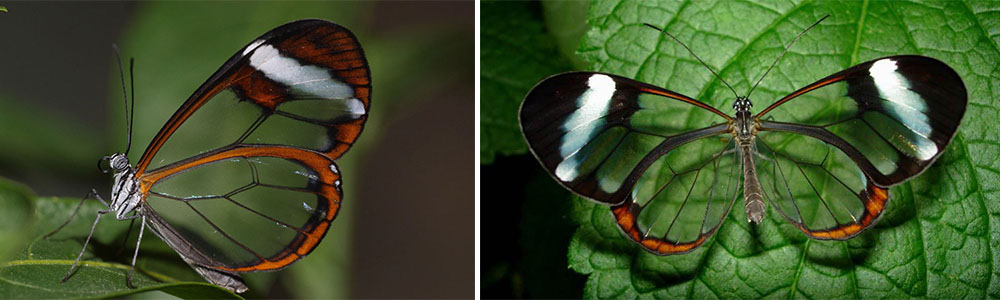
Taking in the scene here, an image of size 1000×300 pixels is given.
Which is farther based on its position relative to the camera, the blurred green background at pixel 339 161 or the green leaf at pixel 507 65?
the green leaf at pixel 507 65

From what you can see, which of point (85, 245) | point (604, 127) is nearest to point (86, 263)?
point (85, 245)

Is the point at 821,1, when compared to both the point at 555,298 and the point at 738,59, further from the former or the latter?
the point at 555,298

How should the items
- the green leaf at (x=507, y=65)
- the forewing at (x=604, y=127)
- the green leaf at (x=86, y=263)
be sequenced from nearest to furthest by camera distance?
the green leaf at (x=86, y=263), the forewing at (x=604, y=127), the green leaf at (x=507, y=65)

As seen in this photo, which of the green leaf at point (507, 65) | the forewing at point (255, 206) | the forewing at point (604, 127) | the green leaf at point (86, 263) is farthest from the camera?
the green leaf at point (507, 65)

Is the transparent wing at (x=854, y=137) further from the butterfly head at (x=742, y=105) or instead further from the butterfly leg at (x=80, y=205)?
the butterfly leg at (x=80, y=205)

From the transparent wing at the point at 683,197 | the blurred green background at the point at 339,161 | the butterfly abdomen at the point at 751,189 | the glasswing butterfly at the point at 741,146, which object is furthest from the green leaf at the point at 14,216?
the butterfly abdomen at the point at 751,189

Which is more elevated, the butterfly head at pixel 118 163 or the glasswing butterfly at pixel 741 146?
the butterfly head at pixel 118 163

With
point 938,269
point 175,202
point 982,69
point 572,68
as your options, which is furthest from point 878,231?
point 175,202

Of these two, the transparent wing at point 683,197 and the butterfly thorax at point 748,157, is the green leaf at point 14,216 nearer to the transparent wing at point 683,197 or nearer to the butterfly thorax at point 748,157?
the transparent wing at point 683,197

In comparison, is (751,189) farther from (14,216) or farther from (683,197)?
(14,216)
